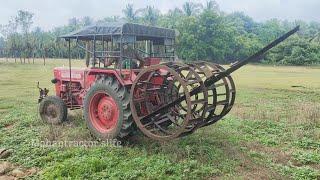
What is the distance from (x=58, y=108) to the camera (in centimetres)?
1080

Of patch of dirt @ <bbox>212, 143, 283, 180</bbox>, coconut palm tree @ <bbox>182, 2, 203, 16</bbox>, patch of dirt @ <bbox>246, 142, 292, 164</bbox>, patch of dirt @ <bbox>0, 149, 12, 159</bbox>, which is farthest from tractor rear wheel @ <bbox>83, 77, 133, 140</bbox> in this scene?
coconut palm tree @ <bbox>182, 2, 203, 16</bbox>

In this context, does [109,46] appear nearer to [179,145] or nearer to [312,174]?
[179,145]

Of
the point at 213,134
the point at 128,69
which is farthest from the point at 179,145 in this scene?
the point at 128,69

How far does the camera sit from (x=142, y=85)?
854cm

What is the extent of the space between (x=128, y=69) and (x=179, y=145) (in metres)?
2.06

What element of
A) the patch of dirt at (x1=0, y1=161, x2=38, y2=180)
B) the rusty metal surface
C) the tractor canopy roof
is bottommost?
the patch of dirt at (x1=0, y1=161, x2=38, y2=180)

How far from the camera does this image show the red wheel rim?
28.7ft

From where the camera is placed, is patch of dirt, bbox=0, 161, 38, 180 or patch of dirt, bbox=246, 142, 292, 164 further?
patch of dirt, bbox=246, 142, 292, 164

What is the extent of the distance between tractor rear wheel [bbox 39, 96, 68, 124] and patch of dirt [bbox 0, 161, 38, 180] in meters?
3.23

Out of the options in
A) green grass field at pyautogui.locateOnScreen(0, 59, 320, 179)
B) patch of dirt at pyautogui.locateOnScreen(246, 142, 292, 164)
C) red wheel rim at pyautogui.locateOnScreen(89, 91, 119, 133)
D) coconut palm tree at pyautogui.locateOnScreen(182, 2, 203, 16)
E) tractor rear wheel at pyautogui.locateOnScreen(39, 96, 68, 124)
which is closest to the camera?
green grass field at pyautogui.locateOnScreen(0, 59, 320, 179)

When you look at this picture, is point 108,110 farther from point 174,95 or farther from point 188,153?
point 188,153

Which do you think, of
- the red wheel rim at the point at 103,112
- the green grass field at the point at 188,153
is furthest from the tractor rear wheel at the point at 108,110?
the green grass field at the point at 188,153

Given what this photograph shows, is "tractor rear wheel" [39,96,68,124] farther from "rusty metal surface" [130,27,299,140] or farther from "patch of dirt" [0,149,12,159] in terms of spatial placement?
"rusty metal surface" [130,27,299,140]

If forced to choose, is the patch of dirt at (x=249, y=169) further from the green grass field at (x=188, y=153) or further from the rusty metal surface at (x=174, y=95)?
the rusty metal surface at (x=174, y=95)
